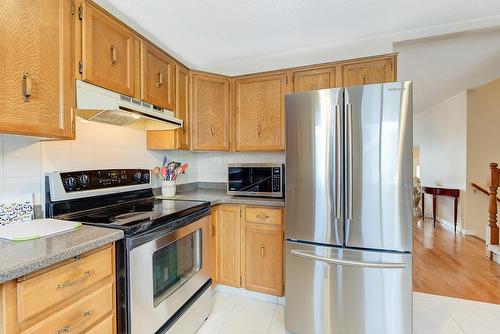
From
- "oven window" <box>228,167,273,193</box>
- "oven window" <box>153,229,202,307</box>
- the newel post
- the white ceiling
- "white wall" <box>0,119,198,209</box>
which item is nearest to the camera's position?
"white wall" <box>0,119,198,209</box>

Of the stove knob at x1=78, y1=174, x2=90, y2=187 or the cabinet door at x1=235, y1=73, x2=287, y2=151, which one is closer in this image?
the stove knob at x1=78, y1=174, x2=90, y2=187

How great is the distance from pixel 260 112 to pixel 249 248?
4.30ft

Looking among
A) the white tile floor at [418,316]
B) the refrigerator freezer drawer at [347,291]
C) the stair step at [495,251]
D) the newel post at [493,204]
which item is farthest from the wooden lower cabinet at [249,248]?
the newel post at [493,204]

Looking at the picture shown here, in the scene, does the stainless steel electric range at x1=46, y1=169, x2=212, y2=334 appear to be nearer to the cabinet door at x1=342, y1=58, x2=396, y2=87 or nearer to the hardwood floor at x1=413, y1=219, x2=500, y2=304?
the cabinet door at x1=342, y1=58, x2=396, y2=87

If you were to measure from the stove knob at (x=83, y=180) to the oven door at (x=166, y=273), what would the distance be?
69 cm

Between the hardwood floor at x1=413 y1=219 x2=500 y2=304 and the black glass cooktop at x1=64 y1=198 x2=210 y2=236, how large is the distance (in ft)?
7.85

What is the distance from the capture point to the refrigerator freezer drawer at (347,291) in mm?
1481

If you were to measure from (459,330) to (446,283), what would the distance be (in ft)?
2.72

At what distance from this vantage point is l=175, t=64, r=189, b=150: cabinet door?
226 centimetres

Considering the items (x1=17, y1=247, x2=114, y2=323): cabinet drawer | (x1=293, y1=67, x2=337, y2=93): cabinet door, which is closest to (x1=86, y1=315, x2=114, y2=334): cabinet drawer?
(x1=17, y1=247, x2=114, y2=323): cabinet drawer

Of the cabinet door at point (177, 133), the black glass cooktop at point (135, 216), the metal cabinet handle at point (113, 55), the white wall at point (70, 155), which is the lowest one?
the black glass cooktop at point (135, 216)

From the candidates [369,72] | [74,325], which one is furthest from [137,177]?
[369,72]

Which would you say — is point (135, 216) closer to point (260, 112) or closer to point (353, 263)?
point (353, 263)

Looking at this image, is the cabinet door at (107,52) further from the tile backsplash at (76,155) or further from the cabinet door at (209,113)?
the cabinet door at (209,113)
